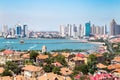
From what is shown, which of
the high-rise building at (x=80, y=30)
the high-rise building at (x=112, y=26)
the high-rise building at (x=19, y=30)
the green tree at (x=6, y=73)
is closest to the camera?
the green tree at (x=6, y=73)

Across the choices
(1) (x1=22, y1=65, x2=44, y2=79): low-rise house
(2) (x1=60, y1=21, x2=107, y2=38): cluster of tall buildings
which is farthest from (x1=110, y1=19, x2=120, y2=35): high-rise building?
(1) (x1=22, y1=65, x2=44, y2=79): low-rise house

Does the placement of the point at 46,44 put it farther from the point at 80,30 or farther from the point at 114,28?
the point at 80,30

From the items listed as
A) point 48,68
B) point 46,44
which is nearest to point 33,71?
point 48,68

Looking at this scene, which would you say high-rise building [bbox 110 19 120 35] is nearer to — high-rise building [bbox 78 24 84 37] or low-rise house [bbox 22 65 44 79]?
high-rise building [bbox 78 24 84 37]

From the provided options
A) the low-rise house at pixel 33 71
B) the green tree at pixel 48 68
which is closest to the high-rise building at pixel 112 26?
the green tree at pixel 48 68

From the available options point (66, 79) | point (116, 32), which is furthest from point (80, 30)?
point (66, 79)

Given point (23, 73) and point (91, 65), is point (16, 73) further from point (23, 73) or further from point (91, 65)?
point (91, 65)

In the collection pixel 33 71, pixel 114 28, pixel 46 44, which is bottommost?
pixel 46 44

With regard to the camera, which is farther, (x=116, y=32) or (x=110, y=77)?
(x=116, y=32)

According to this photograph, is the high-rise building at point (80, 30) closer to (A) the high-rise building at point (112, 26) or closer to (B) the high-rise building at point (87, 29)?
(B) the high-rise building at point (87, 29)
